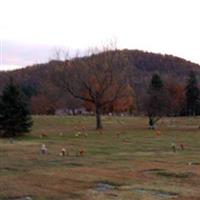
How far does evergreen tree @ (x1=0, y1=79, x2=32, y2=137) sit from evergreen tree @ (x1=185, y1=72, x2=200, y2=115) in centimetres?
5108

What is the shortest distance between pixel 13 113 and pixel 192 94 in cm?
5490

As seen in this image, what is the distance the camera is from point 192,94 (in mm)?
95500

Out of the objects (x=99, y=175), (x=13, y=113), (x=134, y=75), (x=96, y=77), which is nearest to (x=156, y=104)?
(x=96, y=77)

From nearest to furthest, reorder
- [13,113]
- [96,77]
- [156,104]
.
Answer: [13,113] < [156,104] < [96,77]

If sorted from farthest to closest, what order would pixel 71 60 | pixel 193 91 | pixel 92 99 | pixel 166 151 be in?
pixel 193 91 < pixel 71 60 < pixel 92 99 < pixel 166 151

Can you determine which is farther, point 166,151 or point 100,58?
point 100,58

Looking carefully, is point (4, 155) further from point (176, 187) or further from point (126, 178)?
point (176, 187)

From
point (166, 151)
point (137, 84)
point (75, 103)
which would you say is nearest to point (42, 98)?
point (75, 103)

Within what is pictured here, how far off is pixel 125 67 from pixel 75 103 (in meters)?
52.8

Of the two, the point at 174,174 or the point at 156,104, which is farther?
the point at 156,104

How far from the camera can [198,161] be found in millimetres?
24172

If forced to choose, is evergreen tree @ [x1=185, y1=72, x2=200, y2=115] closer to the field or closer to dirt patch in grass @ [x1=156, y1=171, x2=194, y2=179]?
the field

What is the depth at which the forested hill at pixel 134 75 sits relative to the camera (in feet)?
365

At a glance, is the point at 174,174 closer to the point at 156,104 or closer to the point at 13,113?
the point at 13,113
